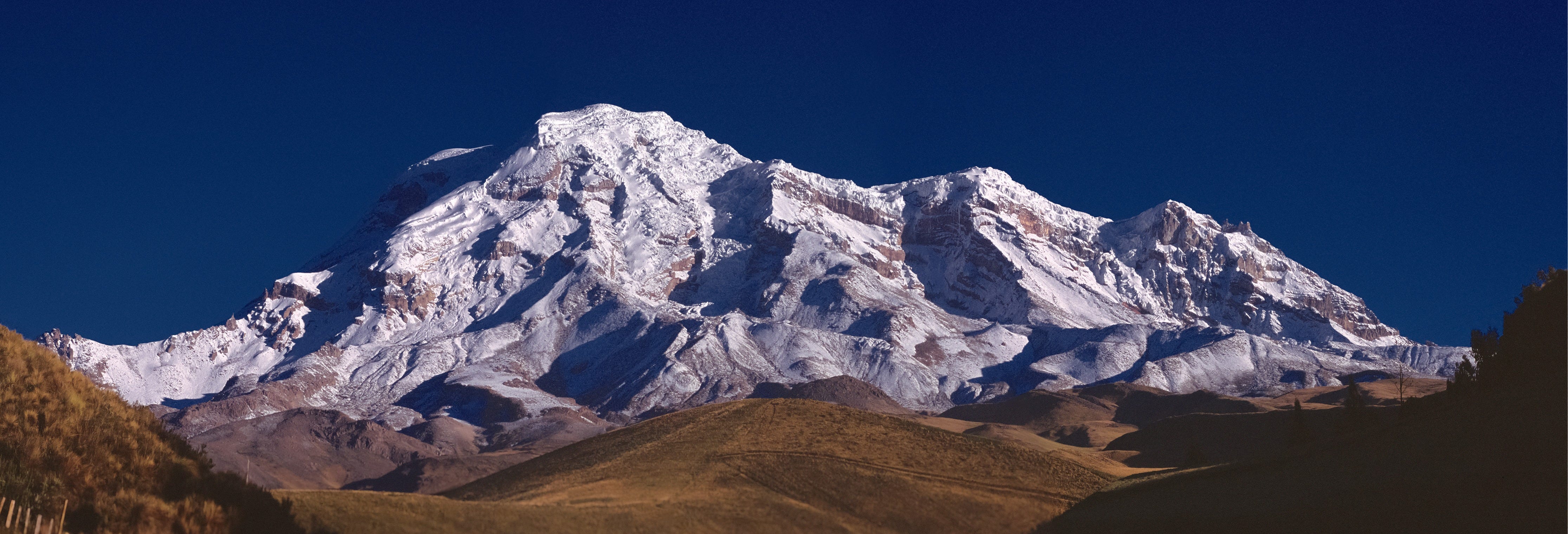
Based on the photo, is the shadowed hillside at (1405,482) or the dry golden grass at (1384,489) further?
the shadowed hillside at (1405,482)

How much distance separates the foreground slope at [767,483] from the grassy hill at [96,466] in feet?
27.8

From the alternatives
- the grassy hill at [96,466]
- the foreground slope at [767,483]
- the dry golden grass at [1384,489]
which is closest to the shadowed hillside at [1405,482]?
the dry golden grass at [1384,489]

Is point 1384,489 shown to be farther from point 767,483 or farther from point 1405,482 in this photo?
point 767,483

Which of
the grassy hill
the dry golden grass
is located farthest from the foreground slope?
the grassy hill

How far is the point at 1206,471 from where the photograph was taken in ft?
222

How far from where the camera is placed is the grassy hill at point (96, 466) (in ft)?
111

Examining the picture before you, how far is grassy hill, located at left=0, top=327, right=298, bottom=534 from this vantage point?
111ft

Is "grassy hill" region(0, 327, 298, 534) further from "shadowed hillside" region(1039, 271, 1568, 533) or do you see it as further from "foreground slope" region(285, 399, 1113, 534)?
"shadowed hillside" region(1039, 271, 1568, 533)

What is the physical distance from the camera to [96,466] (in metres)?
35.2

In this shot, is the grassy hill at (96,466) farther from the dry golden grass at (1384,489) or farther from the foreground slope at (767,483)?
the dry golden grass at (1384,489)

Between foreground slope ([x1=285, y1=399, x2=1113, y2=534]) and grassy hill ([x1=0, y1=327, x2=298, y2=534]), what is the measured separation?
8.47 meters

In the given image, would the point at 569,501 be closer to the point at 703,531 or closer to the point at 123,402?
the point at 703,531

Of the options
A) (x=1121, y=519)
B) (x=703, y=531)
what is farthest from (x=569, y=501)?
(x=1121, y=519)

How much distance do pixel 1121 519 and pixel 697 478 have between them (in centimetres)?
1917
